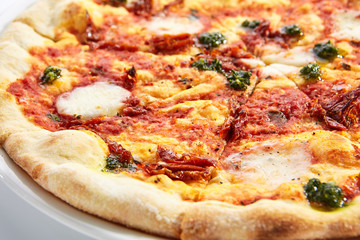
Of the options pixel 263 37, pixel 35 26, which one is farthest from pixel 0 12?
pixel 263 37

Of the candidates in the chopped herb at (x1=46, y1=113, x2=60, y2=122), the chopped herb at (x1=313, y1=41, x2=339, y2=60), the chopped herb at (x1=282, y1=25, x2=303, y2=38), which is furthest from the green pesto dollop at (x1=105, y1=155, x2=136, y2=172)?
the chopped herb at (x1=282, y1=25, x2=303, y2=38)

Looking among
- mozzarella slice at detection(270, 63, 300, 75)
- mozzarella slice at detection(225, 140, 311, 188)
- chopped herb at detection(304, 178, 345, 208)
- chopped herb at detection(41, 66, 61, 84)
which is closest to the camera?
chopped herb at detection(304, 178, 345, 208)

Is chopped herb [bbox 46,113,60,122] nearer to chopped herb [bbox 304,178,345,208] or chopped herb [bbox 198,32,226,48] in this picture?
chopped herb [bbox 198,32,226,48]

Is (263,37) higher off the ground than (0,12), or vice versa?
(0,12)

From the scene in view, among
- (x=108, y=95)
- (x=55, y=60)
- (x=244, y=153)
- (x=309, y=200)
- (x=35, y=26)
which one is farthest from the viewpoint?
(x=35, y=26)

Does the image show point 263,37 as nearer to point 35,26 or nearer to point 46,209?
point 35,26

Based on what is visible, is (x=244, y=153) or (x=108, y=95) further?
(x=108, y=95)

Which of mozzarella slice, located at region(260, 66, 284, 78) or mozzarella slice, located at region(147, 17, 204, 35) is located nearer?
mozzarella slice, located at region(260, 66, 284, 78)
